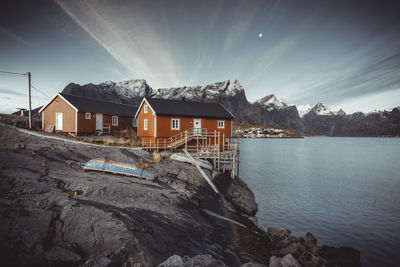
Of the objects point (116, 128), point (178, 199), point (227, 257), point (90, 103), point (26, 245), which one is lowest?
point (227, 257)

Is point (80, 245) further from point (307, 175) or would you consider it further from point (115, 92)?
point (115, 92)

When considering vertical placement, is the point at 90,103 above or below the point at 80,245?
above

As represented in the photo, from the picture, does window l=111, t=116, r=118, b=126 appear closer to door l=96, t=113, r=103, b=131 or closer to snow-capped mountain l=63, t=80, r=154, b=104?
door l=96, t=113, r=103, b=131

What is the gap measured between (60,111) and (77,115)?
12.4ft

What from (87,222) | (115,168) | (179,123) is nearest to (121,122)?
(179,123)

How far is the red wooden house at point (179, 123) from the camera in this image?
77.7 ft

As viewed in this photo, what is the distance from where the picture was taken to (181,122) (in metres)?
25.1

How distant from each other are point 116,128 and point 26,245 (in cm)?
3071

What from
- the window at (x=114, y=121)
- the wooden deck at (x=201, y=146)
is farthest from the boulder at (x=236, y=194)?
the window at (x=114, y=121)

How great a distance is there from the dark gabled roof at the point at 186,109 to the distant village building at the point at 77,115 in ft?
37.5

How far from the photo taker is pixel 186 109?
2636 cm

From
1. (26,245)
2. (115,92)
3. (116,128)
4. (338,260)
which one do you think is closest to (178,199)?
(26,245)

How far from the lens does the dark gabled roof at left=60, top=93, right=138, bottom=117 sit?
28030 millimetres

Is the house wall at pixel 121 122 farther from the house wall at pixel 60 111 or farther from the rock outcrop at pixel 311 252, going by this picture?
the rock outcrop at pixel 311 252
